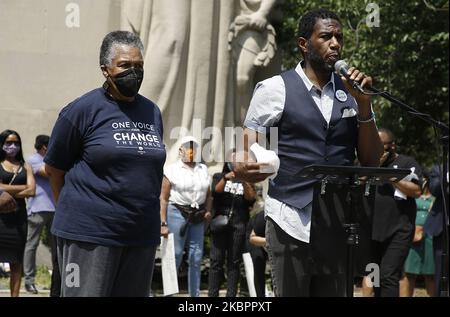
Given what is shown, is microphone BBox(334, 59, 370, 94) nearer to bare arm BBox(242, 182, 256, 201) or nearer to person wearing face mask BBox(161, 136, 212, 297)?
bare arm BBox(242, 182, 256, 201)

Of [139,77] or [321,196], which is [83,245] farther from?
[321,196]

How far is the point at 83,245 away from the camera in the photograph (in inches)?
207

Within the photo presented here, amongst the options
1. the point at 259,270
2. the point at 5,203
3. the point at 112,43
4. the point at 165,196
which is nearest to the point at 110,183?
the point at 112,43

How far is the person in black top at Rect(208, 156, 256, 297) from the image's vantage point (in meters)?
11.0

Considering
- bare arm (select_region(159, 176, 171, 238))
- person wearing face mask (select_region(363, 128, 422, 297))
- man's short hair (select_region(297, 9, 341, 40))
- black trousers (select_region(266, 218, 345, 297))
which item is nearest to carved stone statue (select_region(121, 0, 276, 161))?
bare arm (select_region(159, 176, 171, 238))

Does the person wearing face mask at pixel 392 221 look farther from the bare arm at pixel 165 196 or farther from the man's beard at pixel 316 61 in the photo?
the man's beard at pixel 316 61

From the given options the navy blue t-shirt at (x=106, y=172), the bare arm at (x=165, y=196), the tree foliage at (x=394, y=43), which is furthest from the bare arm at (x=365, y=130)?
the tree foliage at (x=394, y=43)

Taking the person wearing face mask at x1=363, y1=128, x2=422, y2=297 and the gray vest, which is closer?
the gray vest

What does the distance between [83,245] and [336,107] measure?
4.70 ft

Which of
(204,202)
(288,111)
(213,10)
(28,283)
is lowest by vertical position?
(28,283)

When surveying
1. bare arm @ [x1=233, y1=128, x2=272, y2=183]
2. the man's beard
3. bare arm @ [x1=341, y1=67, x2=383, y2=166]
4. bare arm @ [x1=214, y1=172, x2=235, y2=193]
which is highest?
the man's beard

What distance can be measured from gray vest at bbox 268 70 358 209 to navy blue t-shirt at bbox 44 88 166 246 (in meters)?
A: 0.63

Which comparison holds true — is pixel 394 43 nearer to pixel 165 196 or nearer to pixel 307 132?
pixel 165 196

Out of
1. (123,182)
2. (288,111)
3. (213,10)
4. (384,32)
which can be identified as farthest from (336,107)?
(384,32)
